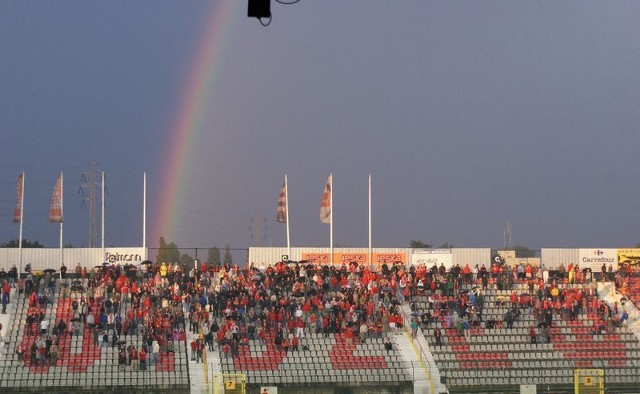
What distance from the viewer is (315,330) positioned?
59.8 m

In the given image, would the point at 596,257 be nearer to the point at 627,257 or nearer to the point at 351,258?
the point at 627,257

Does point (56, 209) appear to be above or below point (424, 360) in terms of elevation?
above

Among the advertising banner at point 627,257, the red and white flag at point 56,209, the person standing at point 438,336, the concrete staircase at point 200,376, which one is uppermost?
the red and white flag at point 56,209

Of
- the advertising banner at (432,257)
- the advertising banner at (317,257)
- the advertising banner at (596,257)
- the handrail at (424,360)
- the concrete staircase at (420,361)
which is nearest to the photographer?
the concrete staircase at (420,361)

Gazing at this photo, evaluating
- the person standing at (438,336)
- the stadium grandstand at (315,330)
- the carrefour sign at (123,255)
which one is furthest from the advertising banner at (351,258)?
the person standing at (438,336)

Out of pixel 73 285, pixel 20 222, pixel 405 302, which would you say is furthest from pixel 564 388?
pixel 20 222

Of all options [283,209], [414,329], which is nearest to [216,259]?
[283,209]

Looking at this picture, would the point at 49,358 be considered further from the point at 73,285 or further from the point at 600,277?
the point at 600,277

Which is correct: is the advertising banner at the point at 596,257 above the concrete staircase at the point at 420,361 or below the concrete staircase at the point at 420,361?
above

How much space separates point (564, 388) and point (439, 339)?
23.5 ft

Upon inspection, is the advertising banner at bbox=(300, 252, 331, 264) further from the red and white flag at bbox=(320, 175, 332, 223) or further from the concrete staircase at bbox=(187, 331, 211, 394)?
the concrete staircase at bbox=(187, 331, 211, 394)

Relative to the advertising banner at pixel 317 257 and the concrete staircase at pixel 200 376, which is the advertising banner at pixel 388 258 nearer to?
the advertising banner at pixel 317 257

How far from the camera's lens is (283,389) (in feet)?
178

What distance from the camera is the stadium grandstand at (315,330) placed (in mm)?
54469
